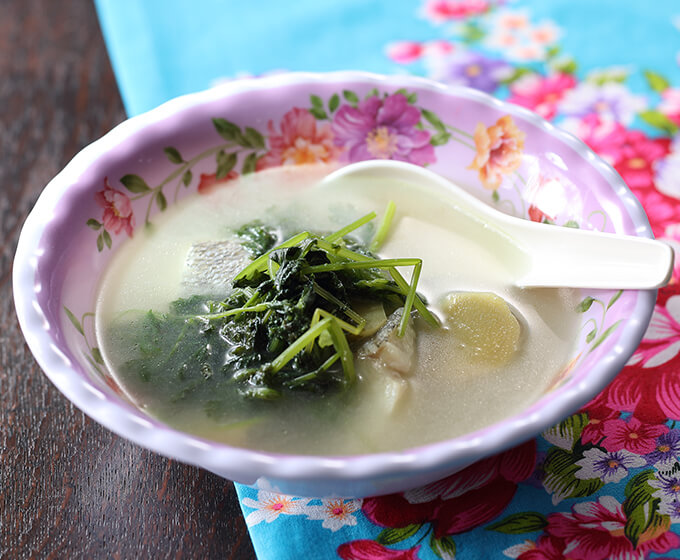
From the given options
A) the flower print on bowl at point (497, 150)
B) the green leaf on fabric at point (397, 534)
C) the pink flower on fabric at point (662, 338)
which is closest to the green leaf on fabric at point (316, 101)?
the flower print on bowl at point (497, 150)

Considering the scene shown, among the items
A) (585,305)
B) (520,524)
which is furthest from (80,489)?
(585,305)

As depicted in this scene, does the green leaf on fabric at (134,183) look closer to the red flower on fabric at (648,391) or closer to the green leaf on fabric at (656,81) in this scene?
the red flower on fabric at (648,391)

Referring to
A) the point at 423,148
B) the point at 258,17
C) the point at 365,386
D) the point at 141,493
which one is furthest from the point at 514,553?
the point at 258,17

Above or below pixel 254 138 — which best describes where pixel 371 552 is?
below

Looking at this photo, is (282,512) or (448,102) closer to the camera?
(282,512)

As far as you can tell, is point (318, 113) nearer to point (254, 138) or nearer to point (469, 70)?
point (254, 138)

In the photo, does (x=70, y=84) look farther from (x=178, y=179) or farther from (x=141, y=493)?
(x=141, y=493)
